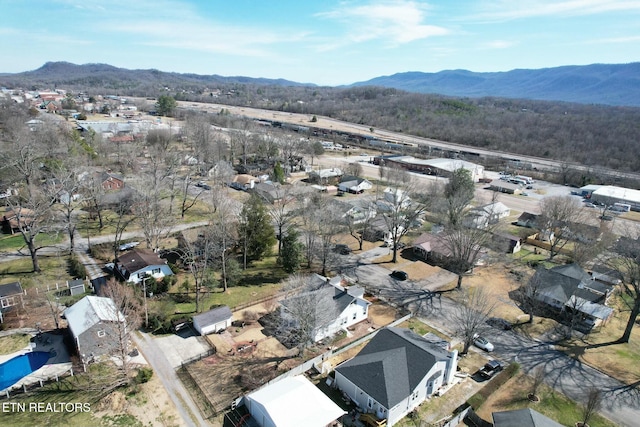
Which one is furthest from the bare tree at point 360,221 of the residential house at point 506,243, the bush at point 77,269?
the bush at point 77,269

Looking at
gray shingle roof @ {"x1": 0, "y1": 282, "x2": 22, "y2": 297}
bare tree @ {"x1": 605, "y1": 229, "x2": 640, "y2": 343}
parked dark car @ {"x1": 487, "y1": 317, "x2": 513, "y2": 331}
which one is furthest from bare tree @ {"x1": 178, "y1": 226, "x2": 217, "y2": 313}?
bare tree @ {"x1": 605, "y1": 229, "x2": 640, "y2": 343}

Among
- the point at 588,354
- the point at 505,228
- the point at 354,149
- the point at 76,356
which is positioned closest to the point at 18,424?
the point at 76,356

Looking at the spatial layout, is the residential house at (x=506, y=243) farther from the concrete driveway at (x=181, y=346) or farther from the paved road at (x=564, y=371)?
the concrete driveway at (x=181, y=346)

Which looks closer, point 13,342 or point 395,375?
point 395,375

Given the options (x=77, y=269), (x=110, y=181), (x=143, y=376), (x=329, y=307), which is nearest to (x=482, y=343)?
(x=329, y=307)

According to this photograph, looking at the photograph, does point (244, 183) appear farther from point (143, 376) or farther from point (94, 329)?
point (143, 376)

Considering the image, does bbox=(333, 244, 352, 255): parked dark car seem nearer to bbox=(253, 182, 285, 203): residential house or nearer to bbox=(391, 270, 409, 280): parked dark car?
bbox=(391, 270, 409, 280): parked dark car

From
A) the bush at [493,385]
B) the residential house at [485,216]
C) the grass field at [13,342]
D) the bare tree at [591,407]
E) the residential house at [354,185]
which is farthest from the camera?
the residential house at [354,185]
